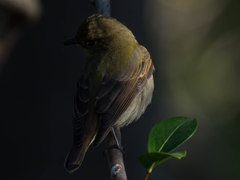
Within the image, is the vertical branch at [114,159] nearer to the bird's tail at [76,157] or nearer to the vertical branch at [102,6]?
the bird's tail at [76,157]

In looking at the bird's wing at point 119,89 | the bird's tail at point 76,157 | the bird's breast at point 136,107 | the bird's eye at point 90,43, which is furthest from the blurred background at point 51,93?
the bird's tail at point 76,157

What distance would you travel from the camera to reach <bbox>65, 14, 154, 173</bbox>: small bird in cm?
395

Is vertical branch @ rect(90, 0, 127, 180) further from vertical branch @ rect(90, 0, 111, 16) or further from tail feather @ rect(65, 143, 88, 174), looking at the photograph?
tail feather @ rect(65, 143, 88, 174)

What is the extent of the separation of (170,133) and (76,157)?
3.36ft

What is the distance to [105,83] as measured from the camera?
426cm

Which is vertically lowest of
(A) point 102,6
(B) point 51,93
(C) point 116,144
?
(B) point 51,93

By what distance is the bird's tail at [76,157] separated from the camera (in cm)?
367

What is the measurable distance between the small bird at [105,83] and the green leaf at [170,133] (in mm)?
806

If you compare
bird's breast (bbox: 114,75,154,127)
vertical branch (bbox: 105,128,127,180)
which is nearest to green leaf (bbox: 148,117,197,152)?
vertical branch (bbox: 105,128,127,180)

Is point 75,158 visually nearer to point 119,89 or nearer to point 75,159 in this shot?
point 75,159

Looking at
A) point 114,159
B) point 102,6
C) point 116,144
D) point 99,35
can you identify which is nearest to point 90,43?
point 99,35

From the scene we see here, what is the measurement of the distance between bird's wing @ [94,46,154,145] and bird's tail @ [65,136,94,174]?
0.38ft

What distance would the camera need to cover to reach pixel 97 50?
467 cm

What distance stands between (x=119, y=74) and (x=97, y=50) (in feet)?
1.39
